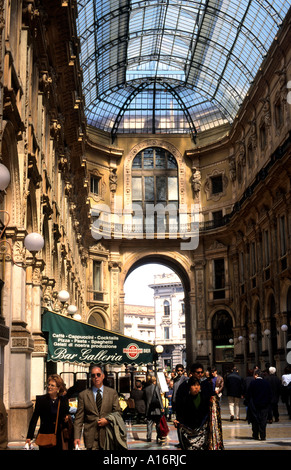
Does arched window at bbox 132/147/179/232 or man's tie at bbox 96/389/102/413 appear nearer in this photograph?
man's tie at bbox 96/389/102/413

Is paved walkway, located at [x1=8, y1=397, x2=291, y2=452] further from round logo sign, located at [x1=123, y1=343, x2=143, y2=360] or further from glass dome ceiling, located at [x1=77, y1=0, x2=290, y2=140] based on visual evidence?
glass dome ceiling, located at [x1=77, y1=0, x2=290, y2=140]

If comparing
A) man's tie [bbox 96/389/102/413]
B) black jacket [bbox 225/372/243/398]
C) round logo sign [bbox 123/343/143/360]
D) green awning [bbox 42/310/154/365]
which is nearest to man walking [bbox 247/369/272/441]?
black jacket [bbox 225/372/243/398]

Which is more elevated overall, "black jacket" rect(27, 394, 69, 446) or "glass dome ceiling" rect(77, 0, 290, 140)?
"glass dome ceiling" rect(77, 0, 290, 140)

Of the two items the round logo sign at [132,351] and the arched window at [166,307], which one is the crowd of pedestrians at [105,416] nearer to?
the round logo sign at [132,351]

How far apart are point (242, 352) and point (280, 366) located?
31.3 feet

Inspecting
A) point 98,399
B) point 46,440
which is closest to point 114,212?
point 98,399

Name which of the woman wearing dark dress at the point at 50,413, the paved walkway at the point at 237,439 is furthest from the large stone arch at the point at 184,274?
the woman wearing dark dress at the point at 50,413

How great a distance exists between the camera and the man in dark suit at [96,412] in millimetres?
7562

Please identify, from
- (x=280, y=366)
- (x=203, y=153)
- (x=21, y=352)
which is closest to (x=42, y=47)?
(x=21, y=352)

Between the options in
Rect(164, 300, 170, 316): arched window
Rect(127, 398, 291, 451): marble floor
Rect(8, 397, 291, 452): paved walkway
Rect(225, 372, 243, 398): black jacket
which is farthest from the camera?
Rect(164, 300, 170, 316): arched window

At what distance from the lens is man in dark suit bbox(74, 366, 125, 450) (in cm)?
756

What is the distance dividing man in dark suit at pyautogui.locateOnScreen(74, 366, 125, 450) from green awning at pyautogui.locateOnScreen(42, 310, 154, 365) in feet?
31.5

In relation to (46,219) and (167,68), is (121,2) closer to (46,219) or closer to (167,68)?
(167,68)

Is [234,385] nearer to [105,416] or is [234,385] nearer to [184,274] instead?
[105,416]
